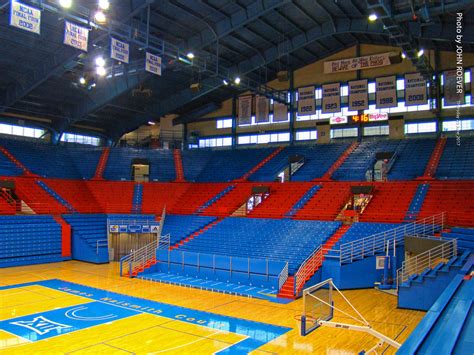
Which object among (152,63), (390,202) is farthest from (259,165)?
(152,63)

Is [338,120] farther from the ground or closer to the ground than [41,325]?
farther from the ground

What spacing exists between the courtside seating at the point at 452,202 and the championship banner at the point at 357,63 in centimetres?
1001

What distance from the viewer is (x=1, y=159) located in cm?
2950

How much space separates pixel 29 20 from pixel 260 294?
13632 mm

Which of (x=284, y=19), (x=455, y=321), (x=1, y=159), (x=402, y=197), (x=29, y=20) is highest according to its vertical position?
(x=284, y=19)

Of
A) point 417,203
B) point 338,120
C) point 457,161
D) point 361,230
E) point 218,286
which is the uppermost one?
point 338,120

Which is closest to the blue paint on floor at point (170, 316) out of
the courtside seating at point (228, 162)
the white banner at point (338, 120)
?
the courtside seating at point (228, 162)

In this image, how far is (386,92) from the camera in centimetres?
2948

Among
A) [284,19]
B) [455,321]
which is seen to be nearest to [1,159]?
[284,19]

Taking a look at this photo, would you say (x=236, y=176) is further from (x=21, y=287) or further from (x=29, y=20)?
(x=29, y=20)

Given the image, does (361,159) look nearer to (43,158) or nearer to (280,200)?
(280,200)

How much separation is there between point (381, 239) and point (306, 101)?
51.0 ft

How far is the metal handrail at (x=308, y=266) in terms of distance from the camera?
17516 millimetres

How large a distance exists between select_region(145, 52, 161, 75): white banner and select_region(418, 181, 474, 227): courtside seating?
15518 mm
